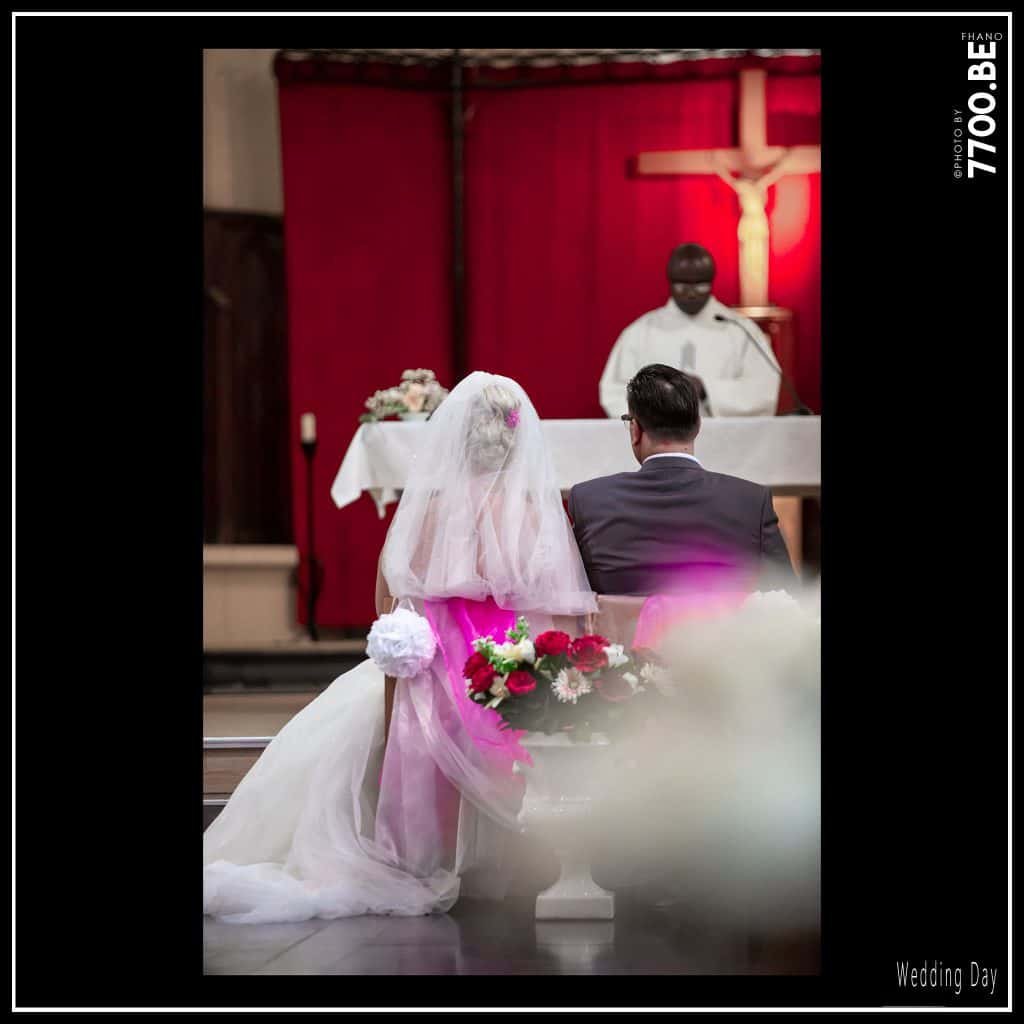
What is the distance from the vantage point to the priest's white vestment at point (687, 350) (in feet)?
24.1

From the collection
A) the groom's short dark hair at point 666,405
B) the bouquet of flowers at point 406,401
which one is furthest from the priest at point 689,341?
the groom's short dark hair at point 666,405

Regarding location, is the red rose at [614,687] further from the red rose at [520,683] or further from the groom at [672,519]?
the groom at [672,519]

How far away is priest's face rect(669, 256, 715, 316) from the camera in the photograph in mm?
7414

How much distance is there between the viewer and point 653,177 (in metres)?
8.20

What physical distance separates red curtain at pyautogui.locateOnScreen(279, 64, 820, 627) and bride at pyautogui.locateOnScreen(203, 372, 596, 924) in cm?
421

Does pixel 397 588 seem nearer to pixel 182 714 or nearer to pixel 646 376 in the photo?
pixel 646 376

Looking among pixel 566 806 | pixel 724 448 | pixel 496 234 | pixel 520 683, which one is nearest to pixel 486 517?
pixel 520 683

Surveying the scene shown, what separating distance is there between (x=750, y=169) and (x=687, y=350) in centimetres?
114

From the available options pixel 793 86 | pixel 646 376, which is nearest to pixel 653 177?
pixel 793 86

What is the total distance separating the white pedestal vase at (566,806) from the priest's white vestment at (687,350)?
351 cm

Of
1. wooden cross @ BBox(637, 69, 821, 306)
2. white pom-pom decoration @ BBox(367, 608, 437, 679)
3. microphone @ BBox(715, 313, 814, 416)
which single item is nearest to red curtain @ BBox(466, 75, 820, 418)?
wooden cross @ BBox(637, 69, 821, 306)

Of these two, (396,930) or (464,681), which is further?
(464,681)

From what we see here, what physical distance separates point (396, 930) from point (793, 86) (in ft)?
18.8
